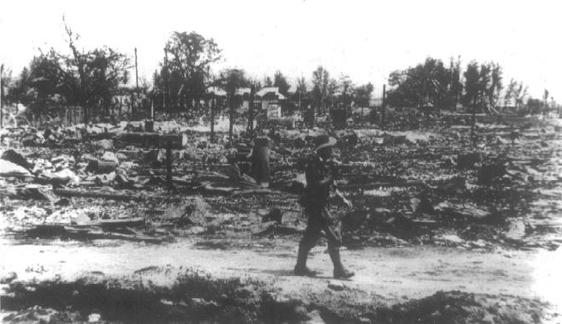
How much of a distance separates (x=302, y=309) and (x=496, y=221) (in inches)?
200

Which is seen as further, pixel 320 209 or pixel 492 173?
pixel 492 173

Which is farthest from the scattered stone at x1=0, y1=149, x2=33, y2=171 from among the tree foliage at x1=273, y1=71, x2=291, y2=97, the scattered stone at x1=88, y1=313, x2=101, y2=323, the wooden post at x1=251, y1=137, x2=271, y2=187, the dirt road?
the tree foliage at x1=273, y1=71, x2=291, y2=97

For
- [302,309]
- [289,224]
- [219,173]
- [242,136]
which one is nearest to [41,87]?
[242,136]

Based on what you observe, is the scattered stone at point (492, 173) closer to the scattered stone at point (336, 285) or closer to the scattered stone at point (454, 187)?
the scattered stone at point (454, 187)

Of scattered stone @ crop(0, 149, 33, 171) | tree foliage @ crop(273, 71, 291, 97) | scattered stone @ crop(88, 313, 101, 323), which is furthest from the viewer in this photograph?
tree foliage @ crop(273, 71, 291, 97)

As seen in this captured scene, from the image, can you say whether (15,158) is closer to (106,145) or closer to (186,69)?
(106,145)

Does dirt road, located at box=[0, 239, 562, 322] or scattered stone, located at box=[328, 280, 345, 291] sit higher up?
scattered stone, located at box=[328, 280, 345, 291]

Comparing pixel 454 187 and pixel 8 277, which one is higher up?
pixel 454 187

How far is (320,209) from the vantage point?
550cm

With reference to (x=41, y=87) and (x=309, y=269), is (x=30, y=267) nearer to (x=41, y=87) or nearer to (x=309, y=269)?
(x=309, y=269)

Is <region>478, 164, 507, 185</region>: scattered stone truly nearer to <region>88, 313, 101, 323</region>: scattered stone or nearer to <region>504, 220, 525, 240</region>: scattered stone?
<region>504, 220, 525, 240</region>: scattered stone

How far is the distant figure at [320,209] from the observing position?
5.47 metres

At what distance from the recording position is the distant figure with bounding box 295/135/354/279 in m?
5.47

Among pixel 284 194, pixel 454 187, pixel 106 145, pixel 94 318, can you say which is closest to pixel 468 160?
pixel 454 187
